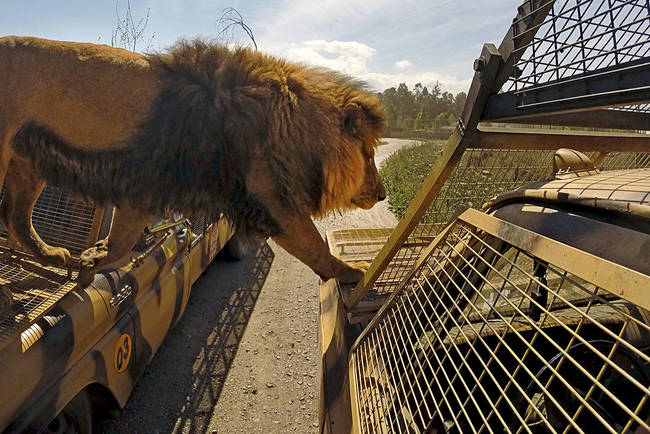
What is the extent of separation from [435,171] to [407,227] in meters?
0.29

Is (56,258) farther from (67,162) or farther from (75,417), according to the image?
(75,417)

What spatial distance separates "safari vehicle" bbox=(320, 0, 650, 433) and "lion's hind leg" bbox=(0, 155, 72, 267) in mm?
1925

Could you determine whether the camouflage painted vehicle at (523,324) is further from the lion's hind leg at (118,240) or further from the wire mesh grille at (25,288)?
the lion's hind leg at (118,240)

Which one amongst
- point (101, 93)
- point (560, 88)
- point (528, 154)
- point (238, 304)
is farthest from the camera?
point (238, 304)

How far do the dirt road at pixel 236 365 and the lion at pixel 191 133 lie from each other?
120 centimetres

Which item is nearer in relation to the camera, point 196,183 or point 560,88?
point 560,88

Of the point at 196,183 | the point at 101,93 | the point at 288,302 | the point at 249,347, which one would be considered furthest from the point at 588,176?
the point at 288,302

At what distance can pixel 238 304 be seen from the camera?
13.6ft

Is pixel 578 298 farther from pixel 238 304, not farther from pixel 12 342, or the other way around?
pixel 238 304

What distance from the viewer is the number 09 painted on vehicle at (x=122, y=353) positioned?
2172mm

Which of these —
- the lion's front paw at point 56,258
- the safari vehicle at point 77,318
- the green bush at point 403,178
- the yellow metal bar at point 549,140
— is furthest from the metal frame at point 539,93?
the green bush at point 403,178

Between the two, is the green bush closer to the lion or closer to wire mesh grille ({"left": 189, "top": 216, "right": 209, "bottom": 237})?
wire mesh grille ({"left": 189, "top": 216, "right": 209, "bottom": 237})

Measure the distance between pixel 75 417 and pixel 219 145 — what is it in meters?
1.79

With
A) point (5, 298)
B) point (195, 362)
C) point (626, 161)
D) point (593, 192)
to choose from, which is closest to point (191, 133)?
point (5, 298)
